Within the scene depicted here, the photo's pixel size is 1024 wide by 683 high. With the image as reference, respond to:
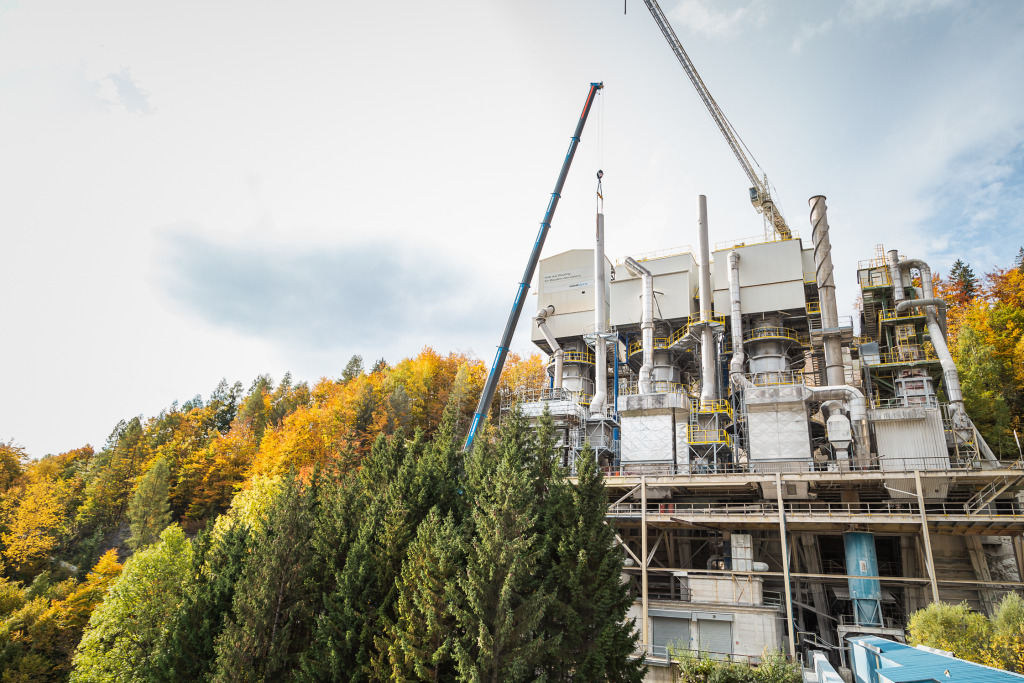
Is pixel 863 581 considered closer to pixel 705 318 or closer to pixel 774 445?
pixel 774 445

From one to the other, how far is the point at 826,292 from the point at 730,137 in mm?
24368

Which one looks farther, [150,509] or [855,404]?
[150,509]

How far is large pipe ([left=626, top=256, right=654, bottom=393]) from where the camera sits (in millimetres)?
39594

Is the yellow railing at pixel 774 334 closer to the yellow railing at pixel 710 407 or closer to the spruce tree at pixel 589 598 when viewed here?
the yellow railing at pixel 710 407

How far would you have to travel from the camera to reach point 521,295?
3188 centimetres

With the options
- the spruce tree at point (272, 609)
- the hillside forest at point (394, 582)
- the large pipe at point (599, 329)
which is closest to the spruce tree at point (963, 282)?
the hillside forest at point (394, 582)

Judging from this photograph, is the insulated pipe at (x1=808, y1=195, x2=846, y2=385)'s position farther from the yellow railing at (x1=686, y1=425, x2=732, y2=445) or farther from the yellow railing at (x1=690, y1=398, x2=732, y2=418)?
the yellow railing at (x1=686, y1=425, x2=732, y2=445)

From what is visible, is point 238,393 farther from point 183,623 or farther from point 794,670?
point 794,670

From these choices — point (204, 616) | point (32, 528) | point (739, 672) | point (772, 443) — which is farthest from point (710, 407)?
point (32, 528)

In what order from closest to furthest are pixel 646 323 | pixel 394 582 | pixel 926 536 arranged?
pixel 394 582, pixel 926 536, pixel 646 323

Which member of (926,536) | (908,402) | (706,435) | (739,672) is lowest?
(739,672)

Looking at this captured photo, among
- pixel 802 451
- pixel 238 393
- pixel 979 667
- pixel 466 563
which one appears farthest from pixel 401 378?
pixel 979 667

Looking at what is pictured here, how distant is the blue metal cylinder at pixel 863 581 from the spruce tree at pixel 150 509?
4536cm

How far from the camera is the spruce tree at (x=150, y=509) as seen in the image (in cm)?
4366
